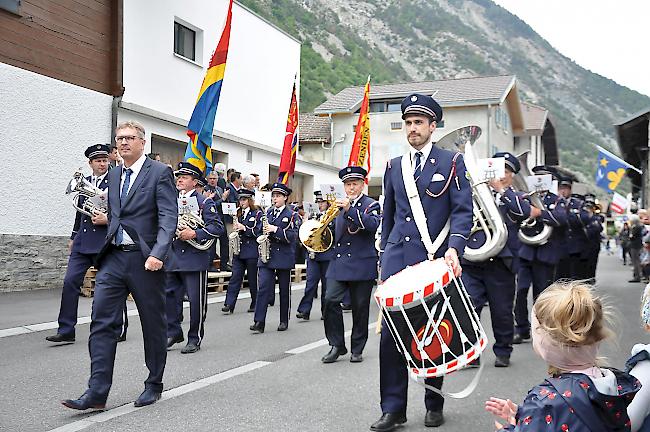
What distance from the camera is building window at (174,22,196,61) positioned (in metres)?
19.1

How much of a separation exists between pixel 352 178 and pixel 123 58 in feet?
33.8

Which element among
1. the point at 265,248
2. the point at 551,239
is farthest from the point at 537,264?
the point at 265,248

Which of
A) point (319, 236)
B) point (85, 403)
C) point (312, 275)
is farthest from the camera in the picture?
point (312, 275)

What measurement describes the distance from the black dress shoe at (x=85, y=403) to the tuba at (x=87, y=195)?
3.31 metres

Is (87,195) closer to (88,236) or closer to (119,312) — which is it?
(88,236)

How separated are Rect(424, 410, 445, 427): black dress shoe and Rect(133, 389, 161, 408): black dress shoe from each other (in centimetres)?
204

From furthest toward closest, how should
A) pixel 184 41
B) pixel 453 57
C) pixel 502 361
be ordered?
pixel 453 57 → pixel 184 41 → pixel 502 361

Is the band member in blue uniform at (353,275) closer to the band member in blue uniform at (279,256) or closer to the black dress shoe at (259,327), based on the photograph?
the black dress shoe at (259,327)

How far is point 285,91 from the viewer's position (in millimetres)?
24984

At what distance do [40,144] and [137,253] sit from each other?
28.9ft

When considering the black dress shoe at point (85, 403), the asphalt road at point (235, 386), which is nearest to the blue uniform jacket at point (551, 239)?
the asphalt road at point (235, 386)

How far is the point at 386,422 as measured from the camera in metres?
4.85

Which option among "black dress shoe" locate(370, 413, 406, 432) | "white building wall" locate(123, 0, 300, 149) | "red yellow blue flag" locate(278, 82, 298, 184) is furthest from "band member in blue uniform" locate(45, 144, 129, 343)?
"white building wall" locate(123, 0, 300, 149)

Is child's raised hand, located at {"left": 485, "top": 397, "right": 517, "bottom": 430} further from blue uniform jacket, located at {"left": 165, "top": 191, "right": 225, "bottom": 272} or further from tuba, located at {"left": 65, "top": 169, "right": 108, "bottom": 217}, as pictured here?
tuba, located at {"left": 65, "top": 169, "right": 108, "bottom": 217}
